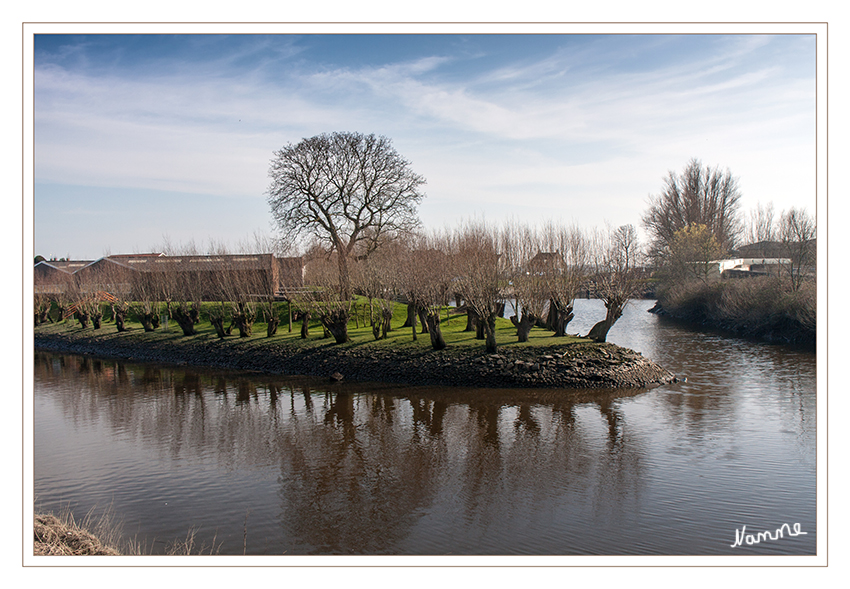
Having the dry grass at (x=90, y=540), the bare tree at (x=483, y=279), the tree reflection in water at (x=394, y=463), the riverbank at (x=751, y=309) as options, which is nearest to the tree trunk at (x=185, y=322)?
the tree reflection in water at (x=394, y=463)

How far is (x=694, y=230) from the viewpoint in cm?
4475

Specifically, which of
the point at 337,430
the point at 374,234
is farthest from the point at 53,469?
the point at 374,234

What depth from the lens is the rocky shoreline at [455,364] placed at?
18.2 m

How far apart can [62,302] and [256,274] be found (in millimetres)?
19615

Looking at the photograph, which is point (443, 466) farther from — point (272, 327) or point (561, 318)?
point (272, 327)

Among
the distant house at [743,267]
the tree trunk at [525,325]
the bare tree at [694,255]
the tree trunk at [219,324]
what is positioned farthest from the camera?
the bare tree at [694,255]

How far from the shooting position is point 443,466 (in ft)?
37.6

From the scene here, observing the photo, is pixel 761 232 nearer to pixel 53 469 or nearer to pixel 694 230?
pixel 694 230

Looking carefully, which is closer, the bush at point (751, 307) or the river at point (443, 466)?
the river at point (443, 466)

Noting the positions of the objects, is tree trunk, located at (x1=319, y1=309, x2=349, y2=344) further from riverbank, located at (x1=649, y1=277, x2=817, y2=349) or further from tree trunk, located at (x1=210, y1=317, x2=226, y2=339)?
riverbank, located at (x1=649, y1=277, x2=817, y2=349)

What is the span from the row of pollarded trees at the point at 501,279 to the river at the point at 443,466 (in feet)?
12.1

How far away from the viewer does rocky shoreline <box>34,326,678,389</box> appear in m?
18.2

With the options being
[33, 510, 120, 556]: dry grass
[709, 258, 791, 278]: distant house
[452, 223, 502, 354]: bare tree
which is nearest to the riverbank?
[709, 258, 791, 278]: distant house

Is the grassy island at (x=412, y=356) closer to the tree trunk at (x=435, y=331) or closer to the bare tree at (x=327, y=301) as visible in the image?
the tree trunk at (x=435, y=331)
